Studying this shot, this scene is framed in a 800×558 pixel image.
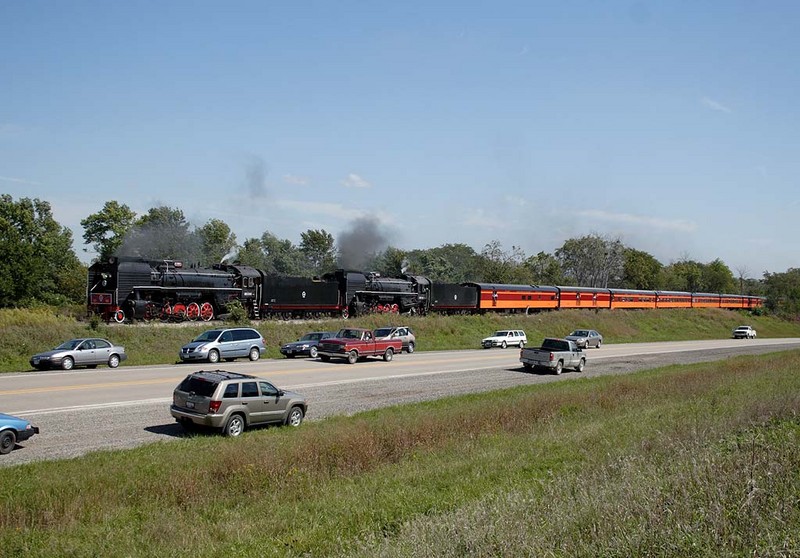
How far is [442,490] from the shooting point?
1034 centimetres

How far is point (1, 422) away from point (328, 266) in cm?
10822

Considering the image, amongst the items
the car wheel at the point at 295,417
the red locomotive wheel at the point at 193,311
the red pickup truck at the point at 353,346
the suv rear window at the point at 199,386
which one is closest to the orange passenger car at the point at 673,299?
the red pickup truck at the point at 353,346

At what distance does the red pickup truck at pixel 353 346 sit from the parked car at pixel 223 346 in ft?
11.3

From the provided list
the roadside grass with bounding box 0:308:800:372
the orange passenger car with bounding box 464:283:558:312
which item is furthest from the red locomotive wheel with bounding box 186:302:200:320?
the orange passenger car with bounding box 464:283:558:312

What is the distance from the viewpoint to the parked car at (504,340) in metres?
49.1

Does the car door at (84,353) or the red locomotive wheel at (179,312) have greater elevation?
the red locomotive wheel at (179,312)

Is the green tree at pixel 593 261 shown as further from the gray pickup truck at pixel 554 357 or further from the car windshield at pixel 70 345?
the car windshield at pixel 70 345

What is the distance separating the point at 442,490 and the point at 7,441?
9.51 meters

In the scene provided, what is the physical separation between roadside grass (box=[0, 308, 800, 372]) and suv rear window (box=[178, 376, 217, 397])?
15733 mm

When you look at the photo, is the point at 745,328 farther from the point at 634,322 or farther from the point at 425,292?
A: the point at 425,292

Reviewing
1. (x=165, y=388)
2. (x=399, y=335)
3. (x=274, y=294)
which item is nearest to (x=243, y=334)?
(x=165, y=388)

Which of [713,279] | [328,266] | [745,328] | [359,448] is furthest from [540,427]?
[713,279]

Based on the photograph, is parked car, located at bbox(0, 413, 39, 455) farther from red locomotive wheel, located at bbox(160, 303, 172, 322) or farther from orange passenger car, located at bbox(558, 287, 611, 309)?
orange passenger car, located at bbox(558, 287, 611, 309)

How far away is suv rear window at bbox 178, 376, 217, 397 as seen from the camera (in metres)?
16.2
